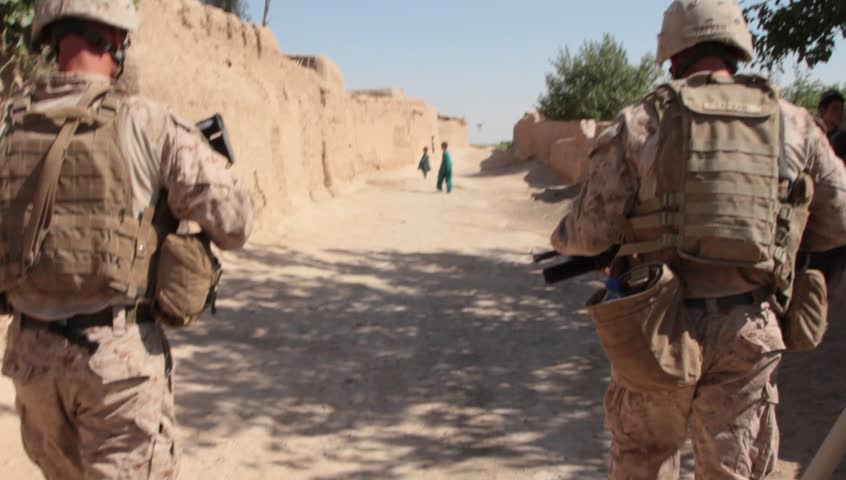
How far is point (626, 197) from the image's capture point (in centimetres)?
250

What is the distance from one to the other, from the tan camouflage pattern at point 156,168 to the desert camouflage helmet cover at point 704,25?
142cm

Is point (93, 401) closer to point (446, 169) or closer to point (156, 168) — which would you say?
point (156, 168)

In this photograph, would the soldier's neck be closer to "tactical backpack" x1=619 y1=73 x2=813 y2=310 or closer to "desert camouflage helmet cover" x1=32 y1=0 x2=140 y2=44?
"tactical backpack" x1=619 y1=73 x2=813 y2=310

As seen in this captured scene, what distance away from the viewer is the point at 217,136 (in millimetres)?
2570

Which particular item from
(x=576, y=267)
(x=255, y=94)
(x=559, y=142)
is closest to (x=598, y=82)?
(x=559, y=142)

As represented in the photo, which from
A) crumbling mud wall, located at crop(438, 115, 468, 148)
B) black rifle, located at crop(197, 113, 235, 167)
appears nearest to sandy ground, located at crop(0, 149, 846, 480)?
black rifle, located at crop(197, 113, 235, 167)

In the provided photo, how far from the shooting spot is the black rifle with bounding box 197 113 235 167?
8.27ft

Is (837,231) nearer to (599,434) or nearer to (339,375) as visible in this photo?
(599,434)

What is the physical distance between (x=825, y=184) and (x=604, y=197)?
0.68 m

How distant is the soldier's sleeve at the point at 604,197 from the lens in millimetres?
2480

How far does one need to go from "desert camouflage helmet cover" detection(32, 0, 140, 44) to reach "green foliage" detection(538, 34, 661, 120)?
96.6 feet

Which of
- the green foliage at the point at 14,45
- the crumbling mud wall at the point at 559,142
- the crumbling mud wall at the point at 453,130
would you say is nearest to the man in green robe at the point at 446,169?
the crumbling mud wall at the point at 559,142

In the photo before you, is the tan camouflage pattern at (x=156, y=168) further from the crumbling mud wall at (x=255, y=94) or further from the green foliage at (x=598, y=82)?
the green foliage at (x=598, y=82)

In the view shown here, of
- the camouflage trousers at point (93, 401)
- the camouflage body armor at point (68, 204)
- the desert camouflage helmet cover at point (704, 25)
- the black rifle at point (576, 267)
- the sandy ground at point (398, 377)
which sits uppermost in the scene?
the desert camouflage helmet cover at point (704, 25)
